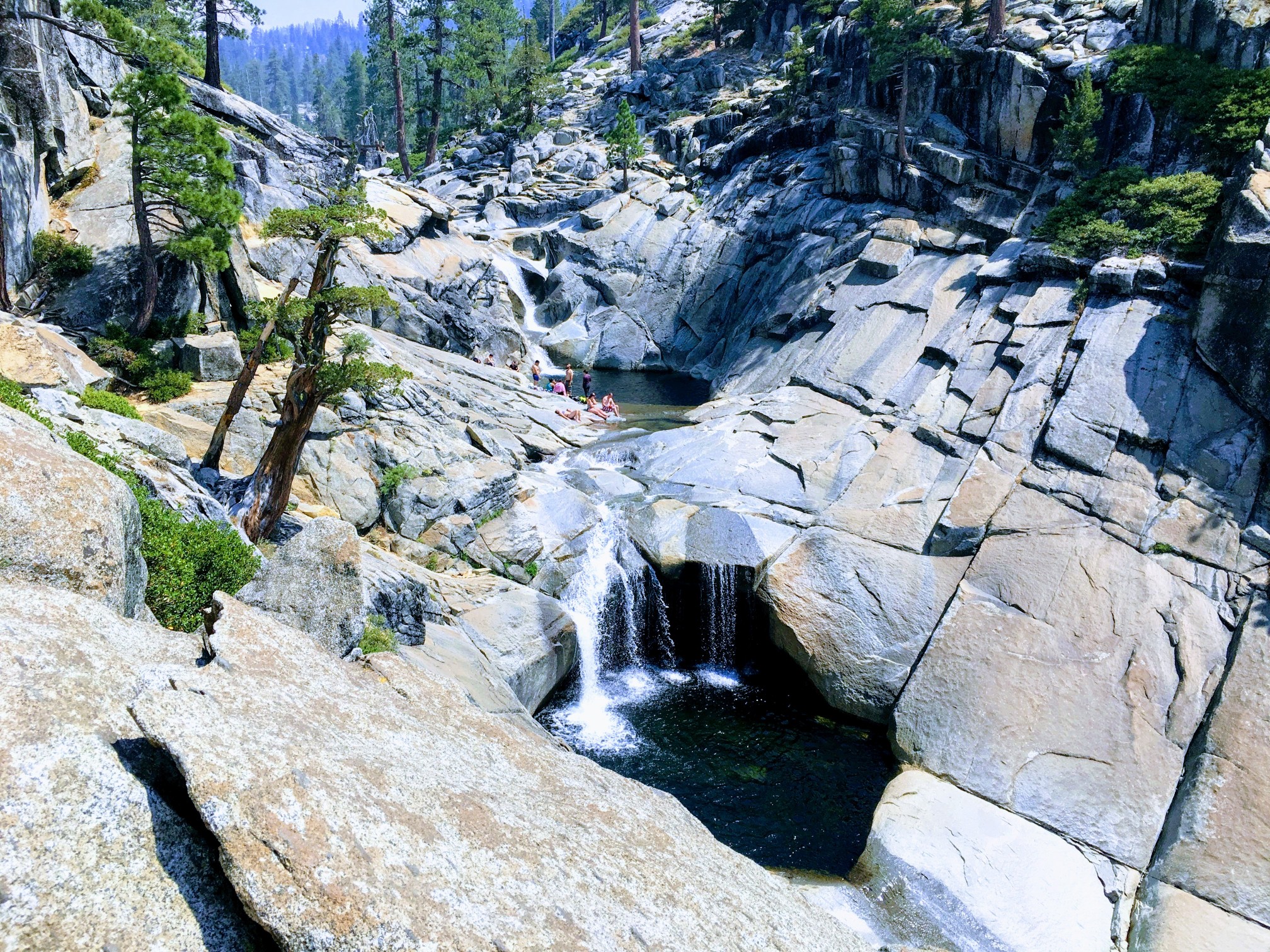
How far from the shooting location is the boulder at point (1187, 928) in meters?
12.4

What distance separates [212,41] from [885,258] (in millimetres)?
32935

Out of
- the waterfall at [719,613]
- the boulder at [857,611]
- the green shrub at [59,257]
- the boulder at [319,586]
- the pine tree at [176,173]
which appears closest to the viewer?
the boulder at [319,586]

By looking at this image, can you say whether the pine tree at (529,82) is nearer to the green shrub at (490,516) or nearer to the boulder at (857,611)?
the green shrub at (490,516)

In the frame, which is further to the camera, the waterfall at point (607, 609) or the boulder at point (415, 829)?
the waterfall at point (607, 609)

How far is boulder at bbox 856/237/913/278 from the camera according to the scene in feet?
103

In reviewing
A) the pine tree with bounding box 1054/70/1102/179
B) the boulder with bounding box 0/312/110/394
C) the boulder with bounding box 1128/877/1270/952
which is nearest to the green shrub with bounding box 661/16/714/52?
the pine tree with bounding box 1054/70/1102/179

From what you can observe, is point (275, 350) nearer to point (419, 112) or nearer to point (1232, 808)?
point (1232, 808)

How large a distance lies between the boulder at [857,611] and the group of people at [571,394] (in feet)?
40.6

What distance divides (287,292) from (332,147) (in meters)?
27.9

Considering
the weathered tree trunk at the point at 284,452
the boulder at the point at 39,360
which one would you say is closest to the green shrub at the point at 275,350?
the boulder at the point at 39,360

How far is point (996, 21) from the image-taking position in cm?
3512

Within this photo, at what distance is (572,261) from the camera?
45344 mm

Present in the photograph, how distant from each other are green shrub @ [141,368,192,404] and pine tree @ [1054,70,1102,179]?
33372mm

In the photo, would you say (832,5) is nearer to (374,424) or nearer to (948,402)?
(948,402)
